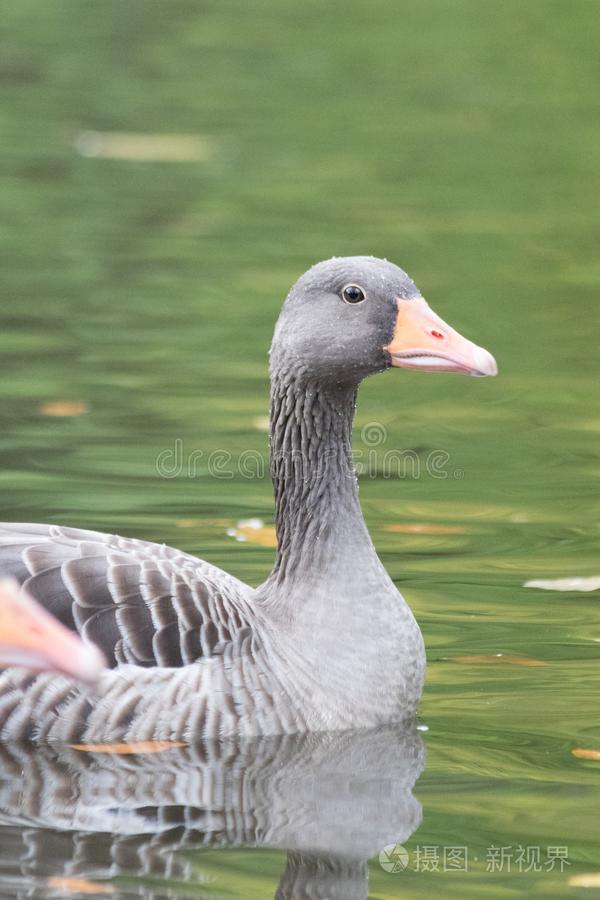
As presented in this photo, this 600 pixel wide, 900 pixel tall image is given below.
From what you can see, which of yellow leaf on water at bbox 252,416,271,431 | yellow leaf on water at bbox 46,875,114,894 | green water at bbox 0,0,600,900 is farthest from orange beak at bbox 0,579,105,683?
yellow leaf on water at bbox 252,416,271,431

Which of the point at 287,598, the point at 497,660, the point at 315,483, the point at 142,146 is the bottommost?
the point at 497,660

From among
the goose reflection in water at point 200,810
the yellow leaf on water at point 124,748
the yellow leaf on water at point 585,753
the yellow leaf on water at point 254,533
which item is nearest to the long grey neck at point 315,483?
the goose reflection in water at point 200,810

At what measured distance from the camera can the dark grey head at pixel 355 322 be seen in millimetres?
9445

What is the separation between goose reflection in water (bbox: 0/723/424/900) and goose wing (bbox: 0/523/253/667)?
0.50 meters

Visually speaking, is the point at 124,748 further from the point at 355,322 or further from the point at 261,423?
the point at 261,423

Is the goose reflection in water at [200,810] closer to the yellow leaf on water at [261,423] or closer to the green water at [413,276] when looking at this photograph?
the green water at [413,276]

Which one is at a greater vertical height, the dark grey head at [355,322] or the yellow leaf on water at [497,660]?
the dark grey head at [355,322]

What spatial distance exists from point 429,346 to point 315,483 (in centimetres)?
102

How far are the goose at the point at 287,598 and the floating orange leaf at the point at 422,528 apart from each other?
6.67ft

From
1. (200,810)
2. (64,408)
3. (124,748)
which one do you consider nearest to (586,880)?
(200,810)

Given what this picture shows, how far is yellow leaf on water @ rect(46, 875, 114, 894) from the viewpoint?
717cm

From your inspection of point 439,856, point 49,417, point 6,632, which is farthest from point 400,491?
point 6,632

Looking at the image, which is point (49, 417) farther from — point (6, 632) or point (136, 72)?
point (136, 72)

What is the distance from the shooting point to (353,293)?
953 cm
